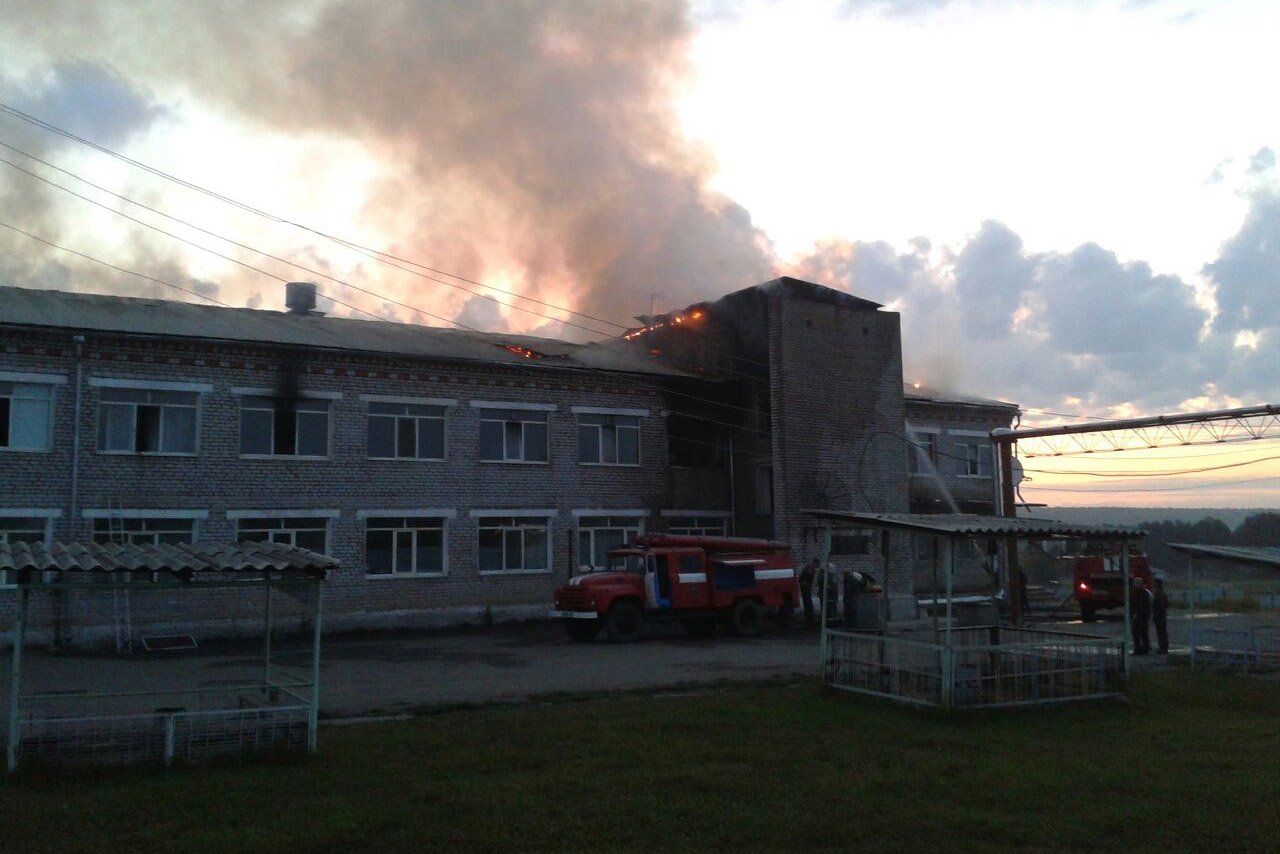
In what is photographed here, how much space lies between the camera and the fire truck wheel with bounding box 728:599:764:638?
24438 mm

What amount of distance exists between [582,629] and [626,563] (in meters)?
1.79

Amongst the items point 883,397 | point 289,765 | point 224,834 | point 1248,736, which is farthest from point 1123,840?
point 883,397

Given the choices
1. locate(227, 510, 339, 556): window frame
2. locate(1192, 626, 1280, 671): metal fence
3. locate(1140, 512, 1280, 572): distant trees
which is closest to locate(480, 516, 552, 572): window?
locate(227, 510, 339, 556): window frame

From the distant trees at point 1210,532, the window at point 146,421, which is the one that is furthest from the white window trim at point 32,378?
the distant trees at point 1210,532

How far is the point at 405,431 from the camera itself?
1039 inches

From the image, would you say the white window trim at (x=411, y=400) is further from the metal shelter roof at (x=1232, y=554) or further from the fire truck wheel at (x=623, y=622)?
the metal shelter roof at (x=1232, y=554)

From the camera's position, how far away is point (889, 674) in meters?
14.1

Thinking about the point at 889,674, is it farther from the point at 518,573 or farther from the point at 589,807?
the point at 518,573

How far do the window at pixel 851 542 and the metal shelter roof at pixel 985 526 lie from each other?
15215 millimetres

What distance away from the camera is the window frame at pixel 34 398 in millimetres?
22000

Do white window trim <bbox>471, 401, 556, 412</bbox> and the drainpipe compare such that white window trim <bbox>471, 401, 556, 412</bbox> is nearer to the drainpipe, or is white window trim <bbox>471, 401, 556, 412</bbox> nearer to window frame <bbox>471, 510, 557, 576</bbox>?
window frame <bbox>471, 510, 557, 576</bbox>

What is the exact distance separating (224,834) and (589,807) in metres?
2.75

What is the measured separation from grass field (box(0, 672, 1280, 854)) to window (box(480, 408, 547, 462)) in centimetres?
1501

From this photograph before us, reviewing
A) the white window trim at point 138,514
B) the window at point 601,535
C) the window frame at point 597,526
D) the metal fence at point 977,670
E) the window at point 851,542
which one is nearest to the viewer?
the metal fence at point 977,670
